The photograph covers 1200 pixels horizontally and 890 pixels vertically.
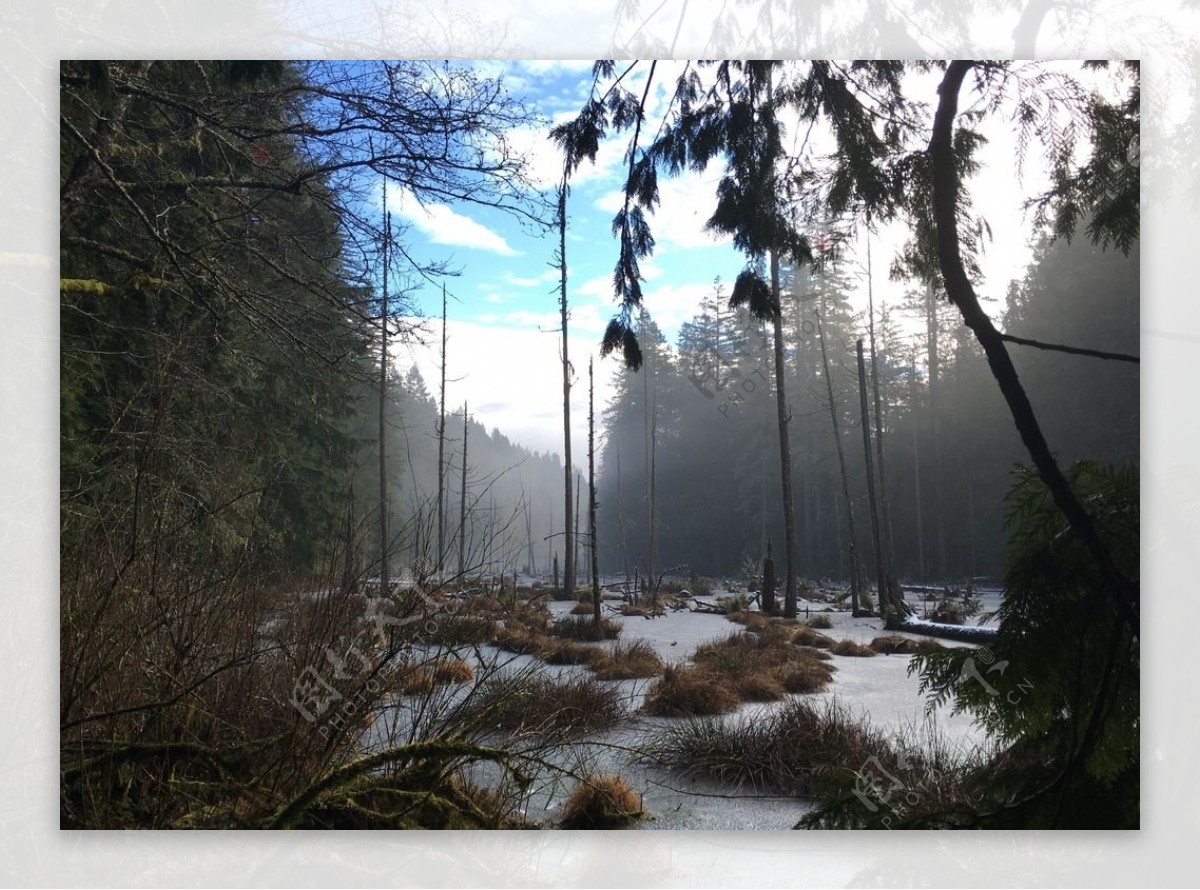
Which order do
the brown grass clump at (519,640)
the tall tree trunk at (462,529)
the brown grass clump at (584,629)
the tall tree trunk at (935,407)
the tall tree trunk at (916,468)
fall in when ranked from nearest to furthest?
the tall tree trunk at (462,529)
the brown grass clump at (519,640)
the tall tree trunk at (935,407)
the tall tree trunk at (916,468)
the brown grass clump at (584,629)

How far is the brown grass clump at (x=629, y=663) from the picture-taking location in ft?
10.4

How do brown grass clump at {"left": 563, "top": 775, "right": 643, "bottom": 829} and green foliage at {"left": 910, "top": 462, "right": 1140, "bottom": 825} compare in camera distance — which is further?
brown grass clump at {"left": 563, "top": 775, "right": 643, "bottom": 829}

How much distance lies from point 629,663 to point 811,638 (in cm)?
74

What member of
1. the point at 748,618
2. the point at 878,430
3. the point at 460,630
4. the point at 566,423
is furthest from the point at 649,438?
the point at 460,630

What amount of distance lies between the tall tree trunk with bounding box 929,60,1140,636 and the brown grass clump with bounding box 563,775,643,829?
158cm

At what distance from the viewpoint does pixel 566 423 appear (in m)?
3.24

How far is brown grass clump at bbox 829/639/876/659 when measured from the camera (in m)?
2.80

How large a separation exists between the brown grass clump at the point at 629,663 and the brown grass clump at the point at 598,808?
60 cm

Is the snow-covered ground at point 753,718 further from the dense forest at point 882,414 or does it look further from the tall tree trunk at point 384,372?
the tall tree trunk at point 384,372

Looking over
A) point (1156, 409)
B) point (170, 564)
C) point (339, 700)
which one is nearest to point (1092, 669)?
point (1156, 409)

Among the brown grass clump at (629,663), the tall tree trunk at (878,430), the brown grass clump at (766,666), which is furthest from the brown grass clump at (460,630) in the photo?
the tall tree trunk at (878,430)

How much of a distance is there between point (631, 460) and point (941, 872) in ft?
6.43

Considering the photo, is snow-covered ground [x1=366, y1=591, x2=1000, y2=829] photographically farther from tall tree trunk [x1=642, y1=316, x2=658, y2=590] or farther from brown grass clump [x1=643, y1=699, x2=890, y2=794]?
tall tree trunk [x1=642, y1=316, x2=658, y2=590]

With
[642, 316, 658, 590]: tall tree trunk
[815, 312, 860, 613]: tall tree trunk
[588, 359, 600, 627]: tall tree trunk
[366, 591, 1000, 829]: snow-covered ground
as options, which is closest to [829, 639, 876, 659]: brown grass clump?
[366, 591, 1000, 829]: snow-covered ground
